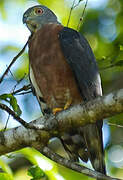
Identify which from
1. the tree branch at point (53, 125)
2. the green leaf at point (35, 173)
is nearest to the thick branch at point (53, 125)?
the tree branch at point (53, 125)

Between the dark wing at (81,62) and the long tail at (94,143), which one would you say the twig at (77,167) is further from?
the dark wing at (81,62)

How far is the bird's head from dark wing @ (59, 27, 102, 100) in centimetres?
73

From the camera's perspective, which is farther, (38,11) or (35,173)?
(38,11)

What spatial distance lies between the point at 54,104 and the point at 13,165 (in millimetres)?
1324

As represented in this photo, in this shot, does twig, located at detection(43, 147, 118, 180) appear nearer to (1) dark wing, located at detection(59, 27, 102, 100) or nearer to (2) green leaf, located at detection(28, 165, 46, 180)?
(2) green leaf, located at detection(28, 165, 46, 180)

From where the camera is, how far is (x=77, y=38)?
5.54m

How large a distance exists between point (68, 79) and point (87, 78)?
0.78 feet

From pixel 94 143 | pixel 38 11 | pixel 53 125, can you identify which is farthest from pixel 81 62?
pixel 38 11

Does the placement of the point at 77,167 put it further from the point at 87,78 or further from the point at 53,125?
the point at 87,78

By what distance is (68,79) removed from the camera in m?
5.21

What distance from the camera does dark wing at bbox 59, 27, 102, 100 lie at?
5.11 m

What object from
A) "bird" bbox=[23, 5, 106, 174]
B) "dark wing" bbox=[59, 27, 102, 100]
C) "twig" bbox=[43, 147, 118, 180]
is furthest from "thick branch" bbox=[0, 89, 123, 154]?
"dark wing" bbox=[59, 27, 102, 100]

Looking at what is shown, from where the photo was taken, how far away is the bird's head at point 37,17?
616cm

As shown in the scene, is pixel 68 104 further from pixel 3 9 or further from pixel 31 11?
pixel 3 9
